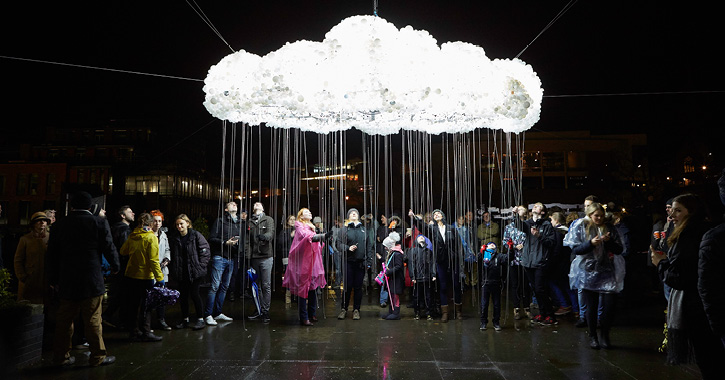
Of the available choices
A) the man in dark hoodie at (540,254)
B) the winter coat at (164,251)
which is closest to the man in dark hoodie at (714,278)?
the man in dark hoodie at (540,254)

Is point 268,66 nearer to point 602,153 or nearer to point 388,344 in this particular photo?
point 388,344

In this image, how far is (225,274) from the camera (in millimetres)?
6602

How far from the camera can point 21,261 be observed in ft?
16.9

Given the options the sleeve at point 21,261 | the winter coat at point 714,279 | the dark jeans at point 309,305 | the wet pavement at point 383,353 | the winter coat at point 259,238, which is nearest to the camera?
the winter coat at point 714,279

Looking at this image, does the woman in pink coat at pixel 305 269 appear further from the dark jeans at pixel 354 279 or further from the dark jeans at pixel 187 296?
the dark jeans at pixel 187 296

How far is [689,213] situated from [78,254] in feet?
17.6

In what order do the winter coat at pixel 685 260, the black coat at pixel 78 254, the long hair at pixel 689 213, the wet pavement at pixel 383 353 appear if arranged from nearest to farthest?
1. the winter coat at pixel 685 260
2. the long hair at pixel 689 213
3. the wet pavement at pixel 383 353
4. the black coat at pixel 78 254

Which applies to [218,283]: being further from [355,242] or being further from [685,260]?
[685,260]

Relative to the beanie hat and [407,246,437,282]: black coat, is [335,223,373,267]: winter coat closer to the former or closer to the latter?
[407,246,437,282]: black coat

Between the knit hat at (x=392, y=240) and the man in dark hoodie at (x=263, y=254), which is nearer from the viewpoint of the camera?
the man in dark hoodie at (x=263, y=254)

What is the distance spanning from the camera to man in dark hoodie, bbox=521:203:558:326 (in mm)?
6359

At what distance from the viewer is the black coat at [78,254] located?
426 centimetres

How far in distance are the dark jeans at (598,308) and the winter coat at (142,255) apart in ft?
17.2

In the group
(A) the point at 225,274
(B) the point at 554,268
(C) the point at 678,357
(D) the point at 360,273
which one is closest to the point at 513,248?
(B) the point at 554,268
